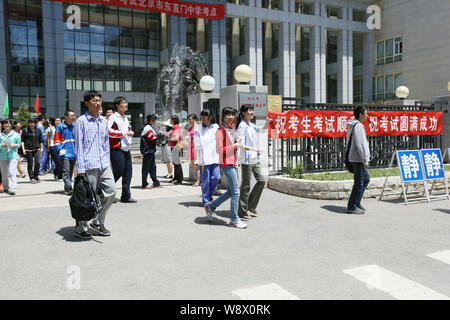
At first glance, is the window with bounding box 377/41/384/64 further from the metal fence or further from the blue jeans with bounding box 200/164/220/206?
the blue jeans with bounding box 200/164/220/206

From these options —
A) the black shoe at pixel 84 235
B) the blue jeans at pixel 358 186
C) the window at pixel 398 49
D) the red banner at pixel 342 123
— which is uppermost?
the window at pixel 398 49

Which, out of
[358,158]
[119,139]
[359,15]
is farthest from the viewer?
[359,15]

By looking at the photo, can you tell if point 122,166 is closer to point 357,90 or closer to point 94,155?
point 94,155

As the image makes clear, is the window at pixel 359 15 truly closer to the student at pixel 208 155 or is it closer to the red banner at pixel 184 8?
the red banner at pixel 184 8

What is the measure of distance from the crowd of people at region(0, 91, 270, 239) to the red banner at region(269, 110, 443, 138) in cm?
219

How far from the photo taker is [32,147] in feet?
39.1

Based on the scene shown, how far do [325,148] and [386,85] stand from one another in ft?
115

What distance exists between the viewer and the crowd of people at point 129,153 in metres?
5.58

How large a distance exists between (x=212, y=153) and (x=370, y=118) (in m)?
6.61

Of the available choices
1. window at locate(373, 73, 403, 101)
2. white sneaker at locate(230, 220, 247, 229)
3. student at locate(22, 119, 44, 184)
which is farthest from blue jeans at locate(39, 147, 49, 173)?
window at locate(373, 73, 403, 101)

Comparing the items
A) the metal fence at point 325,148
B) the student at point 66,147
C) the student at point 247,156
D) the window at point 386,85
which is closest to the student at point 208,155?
the student at point 247,156

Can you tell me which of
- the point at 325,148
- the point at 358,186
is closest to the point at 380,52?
the point at 325,148

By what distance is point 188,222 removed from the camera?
→ 6.69 m

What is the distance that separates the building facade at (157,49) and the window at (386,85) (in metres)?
0.73
